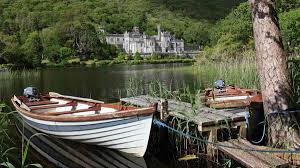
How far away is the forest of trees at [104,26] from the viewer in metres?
33.3

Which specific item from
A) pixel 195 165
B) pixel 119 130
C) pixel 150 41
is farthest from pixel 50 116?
pixel 150 41

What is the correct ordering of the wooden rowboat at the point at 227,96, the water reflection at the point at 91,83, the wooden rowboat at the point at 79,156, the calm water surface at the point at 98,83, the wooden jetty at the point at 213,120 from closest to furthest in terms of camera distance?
the wooden jetty at the point at 213,120 < the wooden rowboat at the point at 79,156 < the wooden rowboat at the point at 227,96 < the calm water surface at the point at 98,83 < the water reflection at the point at 91,83

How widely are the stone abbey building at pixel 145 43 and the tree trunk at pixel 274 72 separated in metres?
127

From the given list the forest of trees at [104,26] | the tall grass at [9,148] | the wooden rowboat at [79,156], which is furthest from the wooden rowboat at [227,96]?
the forest of trees at [104,26]

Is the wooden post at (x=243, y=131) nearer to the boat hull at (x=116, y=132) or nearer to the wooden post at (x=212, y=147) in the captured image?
the wooden post at (x=212, y=147)

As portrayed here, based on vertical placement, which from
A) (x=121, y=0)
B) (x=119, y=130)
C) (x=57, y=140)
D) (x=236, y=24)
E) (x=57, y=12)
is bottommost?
(x=57, y=140)

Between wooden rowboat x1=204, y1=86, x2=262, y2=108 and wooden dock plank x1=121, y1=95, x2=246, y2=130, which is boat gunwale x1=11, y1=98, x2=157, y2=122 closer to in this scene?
wooden dock plank x1=121, y1=95, x2=246, y2=130

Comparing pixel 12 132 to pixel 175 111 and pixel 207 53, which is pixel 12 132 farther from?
pixel 207 53

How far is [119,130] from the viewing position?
301 inches

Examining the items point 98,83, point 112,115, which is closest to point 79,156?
point 112,115

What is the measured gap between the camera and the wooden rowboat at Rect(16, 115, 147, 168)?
26.4 ft

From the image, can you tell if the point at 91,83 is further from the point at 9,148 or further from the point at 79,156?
the point at 9,148

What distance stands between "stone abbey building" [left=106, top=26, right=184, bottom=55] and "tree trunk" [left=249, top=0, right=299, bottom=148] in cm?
12725

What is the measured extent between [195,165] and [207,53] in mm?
29579
